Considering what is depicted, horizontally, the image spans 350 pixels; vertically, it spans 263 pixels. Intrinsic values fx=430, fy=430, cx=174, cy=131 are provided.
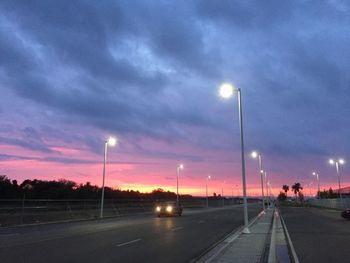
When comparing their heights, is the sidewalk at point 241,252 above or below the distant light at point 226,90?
below

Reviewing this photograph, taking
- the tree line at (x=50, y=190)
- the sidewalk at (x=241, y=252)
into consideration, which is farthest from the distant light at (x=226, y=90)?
the tree line at (x=50, y=190)

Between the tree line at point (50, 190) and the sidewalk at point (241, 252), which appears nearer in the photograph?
the sidewalk at point (241, 252)

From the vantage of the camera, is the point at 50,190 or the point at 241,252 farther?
the point at 50,190

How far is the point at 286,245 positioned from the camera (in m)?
16.2

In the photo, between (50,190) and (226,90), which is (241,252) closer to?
(226,90)

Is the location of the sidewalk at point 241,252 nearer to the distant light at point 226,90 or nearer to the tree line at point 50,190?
the distant light at point 226,90

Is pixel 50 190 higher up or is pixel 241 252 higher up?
pixel 50 190

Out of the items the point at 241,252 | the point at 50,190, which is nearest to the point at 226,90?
the point at 241,252

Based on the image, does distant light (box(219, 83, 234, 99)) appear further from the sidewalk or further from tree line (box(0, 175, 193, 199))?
tree line (box(0, 175, 193, 199))

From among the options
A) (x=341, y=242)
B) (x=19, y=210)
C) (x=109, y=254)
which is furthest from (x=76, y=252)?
(x=19, y=210)

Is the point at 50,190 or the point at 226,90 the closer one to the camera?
the point at 226,90

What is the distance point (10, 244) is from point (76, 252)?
3868 mm

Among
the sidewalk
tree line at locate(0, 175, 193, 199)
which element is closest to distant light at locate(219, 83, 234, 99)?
the sidewalk

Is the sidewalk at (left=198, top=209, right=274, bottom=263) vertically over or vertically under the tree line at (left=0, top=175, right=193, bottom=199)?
under
